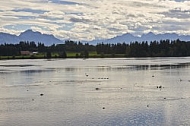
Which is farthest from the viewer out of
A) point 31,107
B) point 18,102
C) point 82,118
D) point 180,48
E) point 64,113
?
point 180,48

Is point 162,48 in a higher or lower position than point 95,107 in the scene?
higher

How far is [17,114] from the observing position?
99.5ft

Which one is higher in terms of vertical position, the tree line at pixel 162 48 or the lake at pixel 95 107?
the tree line at pixel 162 48

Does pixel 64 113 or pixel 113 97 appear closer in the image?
pixel 64 113

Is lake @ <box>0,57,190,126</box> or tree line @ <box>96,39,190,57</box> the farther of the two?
tree line @ <box>96,39,190,57</box>

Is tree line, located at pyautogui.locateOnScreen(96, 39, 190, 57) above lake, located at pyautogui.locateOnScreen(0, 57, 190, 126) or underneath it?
above

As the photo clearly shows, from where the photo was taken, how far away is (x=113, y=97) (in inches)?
1515

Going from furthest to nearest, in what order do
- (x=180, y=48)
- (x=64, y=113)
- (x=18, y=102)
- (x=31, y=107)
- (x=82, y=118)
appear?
(x=180, y=48) → (x=18, y=102) → (x=31, y=107) → (x=64, y=113) → (x=82, y=118)

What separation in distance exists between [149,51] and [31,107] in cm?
16616

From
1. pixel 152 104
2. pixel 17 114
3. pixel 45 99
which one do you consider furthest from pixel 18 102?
pixel 152 104

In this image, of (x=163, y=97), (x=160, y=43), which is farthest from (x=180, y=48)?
(x=163, y=97)

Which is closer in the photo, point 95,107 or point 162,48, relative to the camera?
point 95,107

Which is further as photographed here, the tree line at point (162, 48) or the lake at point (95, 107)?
the tree line at point (162, 48)

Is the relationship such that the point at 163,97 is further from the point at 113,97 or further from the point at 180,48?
the point at 180,48
